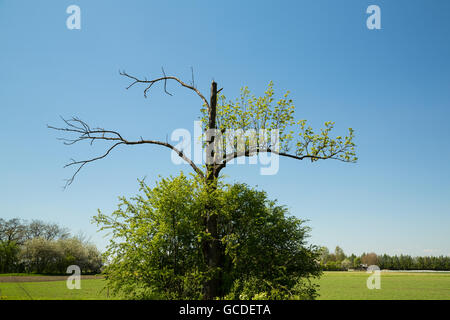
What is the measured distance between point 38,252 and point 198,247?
2357 inches

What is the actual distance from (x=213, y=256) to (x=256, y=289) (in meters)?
1.83

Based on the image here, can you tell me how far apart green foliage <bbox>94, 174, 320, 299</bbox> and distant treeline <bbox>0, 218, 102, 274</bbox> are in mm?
52885

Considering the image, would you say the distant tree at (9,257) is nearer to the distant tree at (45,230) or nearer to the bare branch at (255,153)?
the distant tree at (45,230)

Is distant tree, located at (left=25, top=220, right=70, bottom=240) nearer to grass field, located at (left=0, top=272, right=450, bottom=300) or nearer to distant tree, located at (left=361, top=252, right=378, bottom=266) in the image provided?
grass field, located at (left=0, top=272, right=450, bottom=300)

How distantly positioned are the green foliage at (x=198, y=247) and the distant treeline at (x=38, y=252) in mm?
52885

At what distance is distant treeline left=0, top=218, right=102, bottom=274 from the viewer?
186ft

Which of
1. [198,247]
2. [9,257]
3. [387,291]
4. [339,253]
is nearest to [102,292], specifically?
[198,247]

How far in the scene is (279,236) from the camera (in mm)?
10688

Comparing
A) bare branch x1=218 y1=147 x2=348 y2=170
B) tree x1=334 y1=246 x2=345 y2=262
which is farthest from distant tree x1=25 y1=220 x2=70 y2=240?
tree x1=334 y1=246 x2=345 y2=262

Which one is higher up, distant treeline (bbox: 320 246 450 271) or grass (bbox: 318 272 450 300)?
grass (bbox: 318 272 450 300)

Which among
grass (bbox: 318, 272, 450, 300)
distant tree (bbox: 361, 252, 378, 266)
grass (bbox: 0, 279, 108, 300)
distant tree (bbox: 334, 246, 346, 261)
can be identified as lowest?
distant tree (bbox: 361, 252, 378, 266)
